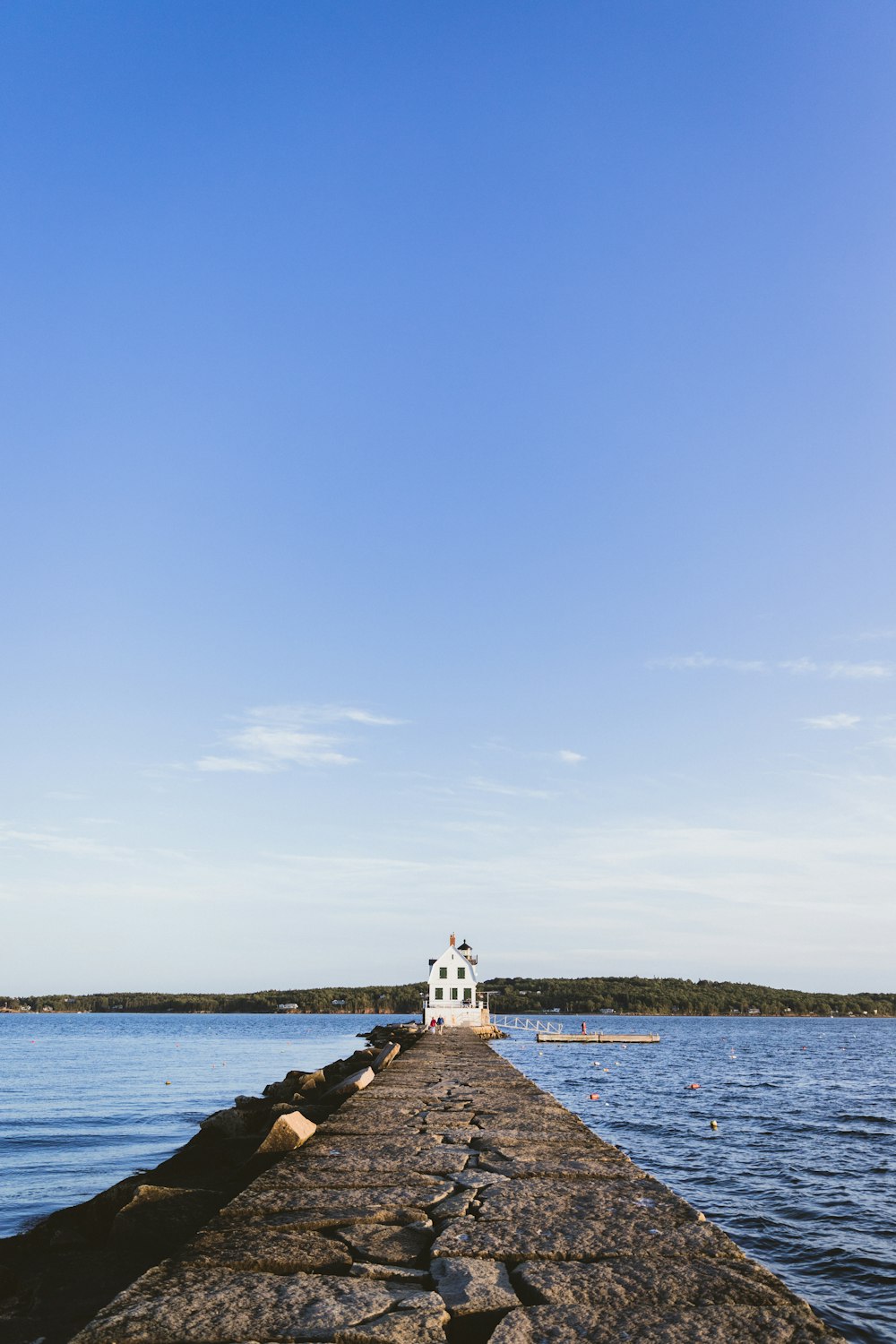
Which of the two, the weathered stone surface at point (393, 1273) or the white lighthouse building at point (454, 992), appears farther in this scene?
the white lighthouse building at point (454, 992)

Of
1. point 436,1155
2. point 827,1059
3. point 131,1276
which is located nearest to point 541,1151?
point 436,1155

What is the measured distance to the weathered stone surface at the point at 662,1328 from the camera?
263 centimetres

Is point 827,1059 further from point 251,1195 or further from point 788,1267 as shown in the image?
point 251,1195

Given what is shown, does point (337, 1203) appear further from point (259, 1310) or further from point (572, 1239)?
point (259, 1310)

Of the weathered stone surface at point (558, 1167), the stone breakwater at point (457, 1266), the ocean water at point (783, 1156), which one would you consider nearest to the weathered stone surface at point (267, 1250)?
the stone breakwater at point (457, 1266)

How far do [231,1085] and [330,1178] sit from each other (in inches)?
1257

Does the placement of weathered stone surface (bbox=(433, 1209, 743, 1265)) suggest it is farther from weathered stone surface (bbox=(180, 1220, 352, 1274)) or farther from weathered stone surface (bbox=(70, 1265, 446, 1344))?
weathered stone surface (bbox=(70, 1265, 446, 1344))

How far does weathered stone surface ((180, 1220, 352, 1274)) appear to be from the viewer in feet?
11.0

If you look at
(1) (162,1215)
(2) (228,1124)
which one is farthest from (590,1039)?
(1) (162,1215)

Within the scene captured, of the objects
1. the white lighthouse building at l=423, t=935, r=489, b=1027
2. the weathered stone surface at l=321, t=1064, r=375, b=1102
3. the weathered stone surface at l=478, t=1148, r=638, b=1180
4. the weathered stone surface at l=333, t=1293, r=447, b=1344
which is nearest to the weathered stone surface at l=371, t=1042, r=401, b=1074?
the weathered stone surface at l=321, t=1064, r=375, b=1102

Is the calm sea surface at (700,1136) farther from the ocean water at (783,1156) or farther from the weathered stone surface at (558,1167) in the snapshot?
the weathered stone surface at (558,1167)

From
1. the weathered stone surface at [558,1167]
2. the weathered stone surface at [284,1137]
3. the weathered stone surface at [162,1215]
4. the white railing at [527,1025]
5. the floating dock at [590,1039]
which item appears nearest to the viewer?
the weathered stone surface at [558,1167]

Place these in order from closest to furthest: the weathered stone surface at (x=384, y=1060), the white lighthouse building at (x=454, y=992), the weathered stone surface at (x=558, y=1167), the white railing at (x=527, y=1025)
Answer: the weathered stone surface at (x=558, y=1167) < the weathered stone surface at (x=384, y=1060) < the white lighthouse building at (x=454, y=992) < the white railing at (x=527, y=1025)

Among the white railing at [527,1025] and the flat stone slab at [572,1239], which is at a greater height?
the flat stone slab at [572,1239]
